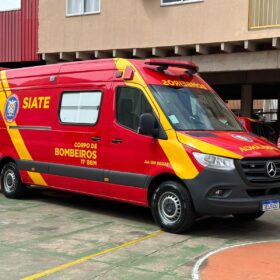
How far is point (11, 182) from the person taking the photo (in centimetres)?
1015

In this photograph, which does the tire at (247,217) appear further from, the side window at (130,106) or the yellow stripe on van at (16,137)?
the yellow stripe on van at (16,137)

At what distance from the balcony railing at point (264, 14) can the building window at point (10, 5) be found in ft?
31.0

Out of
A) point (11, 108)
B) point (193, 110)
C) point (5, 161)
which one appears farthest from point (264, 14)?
point (5, 161)

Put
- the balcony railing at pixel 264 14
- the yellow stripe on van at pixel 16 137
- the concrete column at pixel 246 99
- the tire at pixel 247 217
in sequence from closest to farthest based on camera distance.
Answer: the tire at pixel 247 217, the yellow stripe on van at pixel 16 137, the balcony railing at pixel 264 14, the concrete column at pixel 246 99

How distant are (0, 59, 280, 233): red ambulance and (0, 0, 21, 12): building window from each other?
10672 millimetres

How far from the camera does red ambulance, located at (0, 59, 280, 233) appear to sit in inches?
273

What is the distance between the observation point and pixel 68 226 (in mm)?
7664

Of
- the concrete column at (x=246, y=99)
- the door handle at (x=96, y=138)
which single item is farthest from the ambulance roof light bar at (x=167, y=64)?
the concrete column at (x=246, y=99)

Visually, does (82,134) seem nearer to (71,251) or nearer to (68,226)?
(68,226)

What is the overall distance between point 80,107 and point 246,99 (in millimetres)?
11727

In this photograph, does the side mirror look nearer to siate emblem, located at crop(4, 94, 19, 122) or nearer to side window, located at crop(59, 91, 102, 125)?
side window, located at crop(59, 91, 102, 125)

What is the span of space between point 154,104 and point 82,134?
1.62 m

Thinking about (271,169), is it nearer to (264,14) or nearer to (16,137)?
(16,137)

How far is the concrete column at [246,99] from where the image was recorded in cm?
1920
